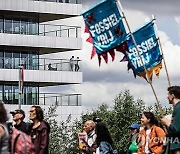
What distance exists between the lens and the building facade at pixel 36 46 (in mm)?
63875

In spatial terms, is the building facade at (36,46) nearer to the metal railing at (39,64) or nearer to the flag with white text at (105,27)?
the metal railing at (39,64)

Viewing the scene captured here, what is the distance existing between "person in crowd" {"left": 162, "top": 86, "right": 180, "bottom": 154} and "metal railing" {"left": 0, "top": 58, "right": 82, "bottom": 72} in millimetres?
48107

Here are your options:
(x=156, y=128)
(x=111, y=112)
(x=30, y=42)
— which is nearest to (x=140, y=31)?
(x=156, y=128)

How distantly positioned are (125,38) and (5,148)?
9.48 metres

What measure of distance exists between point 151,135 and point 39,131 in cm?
222

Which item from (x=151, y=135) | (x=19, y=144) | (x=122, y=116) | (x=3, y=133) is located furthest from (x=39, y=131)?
(x=122, y=116)

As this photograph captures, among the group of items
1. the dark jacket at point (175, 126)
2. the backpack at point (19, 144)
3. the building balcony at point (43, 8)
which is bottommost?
the backpack at point (19, 144)

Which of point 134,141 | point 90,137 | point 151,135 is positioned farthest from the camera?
point 90,137

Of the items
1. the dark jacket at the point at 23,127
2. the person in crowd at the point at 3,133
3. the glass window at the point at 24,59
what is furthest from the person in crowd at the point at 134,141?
the glass window at the point at 24,59

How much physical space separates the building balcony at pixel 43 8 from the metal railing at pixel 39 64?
10.8 feet

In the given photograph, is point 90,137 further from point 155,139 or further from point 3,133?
point 3,133

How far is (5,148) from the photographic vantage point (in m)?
13.0

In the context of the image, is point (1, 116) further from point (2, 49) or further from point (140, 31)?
point (2, 49)

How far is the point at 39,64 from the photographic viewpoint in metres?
65.4
